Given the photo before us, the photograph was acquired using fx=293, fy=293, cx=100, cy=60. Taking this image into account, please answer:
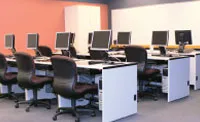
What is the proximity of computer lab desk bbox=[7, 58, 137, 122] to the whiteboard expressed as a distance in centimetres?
464

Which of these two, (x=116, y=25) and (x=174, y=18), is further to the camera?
(x=116, y=25)

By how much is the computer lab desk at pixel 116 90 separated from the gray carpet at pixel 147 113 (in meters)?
0.18

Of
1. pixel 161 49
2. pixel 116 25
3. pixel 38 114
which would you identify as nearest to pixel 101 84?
pixel 38 114

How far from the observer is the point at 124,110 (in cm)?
441

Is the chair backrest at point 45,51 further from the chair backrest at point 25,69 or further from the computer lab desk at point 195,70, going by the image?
the computer lab desk at point 195,70

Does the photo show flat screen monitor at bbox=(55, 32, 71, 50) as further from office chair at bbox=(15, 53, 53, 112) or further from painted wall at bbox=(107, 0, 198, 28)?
painted wall at bbox=(107, 0, 198, 28)

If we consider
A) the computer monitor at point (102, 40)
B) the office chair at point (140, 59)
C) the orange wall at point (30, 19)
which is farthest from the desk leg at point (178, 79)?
the orange wall at point (30, 19)

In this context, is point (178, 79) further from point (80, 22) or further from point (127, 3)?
point (127, 3)

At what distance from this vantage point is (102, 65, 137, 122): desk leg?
4074mm

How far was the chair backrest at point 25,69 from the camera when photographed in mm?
4844

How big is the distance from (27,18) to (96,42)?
13.7 feet

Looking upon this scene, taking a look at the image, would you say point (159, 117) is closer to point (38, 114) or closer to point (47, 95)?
point (38, 114)

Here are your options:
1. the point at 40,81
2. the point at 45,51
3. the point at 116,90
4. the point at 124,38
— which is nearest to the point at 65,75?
the point at 116,90

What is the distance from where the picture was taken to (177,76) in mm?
5480
